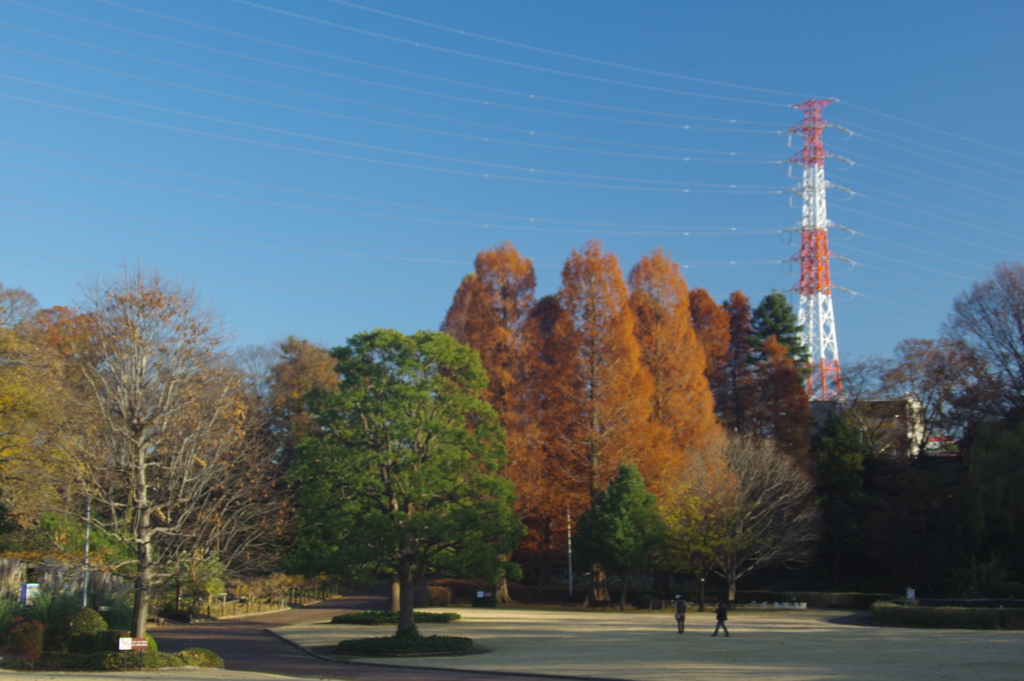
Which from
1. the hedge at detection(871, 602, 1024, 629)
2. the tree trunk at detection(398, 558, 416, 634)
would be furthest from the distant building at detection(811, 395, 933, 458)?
the tree trunk at detection(398, 558, 416, 634)

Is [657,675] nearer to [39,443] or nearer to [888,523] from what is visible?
[39,443]

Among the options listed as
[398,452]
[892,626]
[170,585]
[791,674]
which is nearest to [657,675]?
[791,674]

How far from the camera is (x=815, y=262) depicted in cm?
6138

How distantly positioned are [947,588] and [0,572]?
37531 mm

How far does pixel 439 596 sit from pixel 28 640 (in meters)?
21.3

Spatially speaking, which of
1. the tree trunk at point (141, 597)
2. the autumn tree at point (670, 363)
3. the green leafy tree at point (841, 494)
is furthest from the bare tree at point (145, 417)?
the green leafy tree at point (841, 494)

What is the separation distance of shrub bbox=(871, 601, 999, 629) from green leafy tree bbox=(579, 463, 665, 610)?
1001 cm

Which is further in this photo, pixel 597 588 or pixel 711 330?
pixel 711 330

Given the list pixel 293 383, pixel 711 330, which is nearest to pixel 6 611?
pixel 293 383

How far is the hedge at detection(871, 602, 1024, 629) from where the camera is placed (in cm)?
2645

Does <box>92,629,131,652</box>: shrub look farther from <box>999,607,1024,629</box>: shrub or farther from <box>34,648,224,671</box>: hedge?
<box>999,607,1024,629</box>: shrub

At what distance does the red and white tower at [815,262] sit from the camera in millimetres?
60062

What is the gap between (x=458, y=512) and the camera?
23281 mm

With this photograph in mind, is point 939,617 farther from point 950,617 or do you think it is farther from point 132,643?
point 132,643
